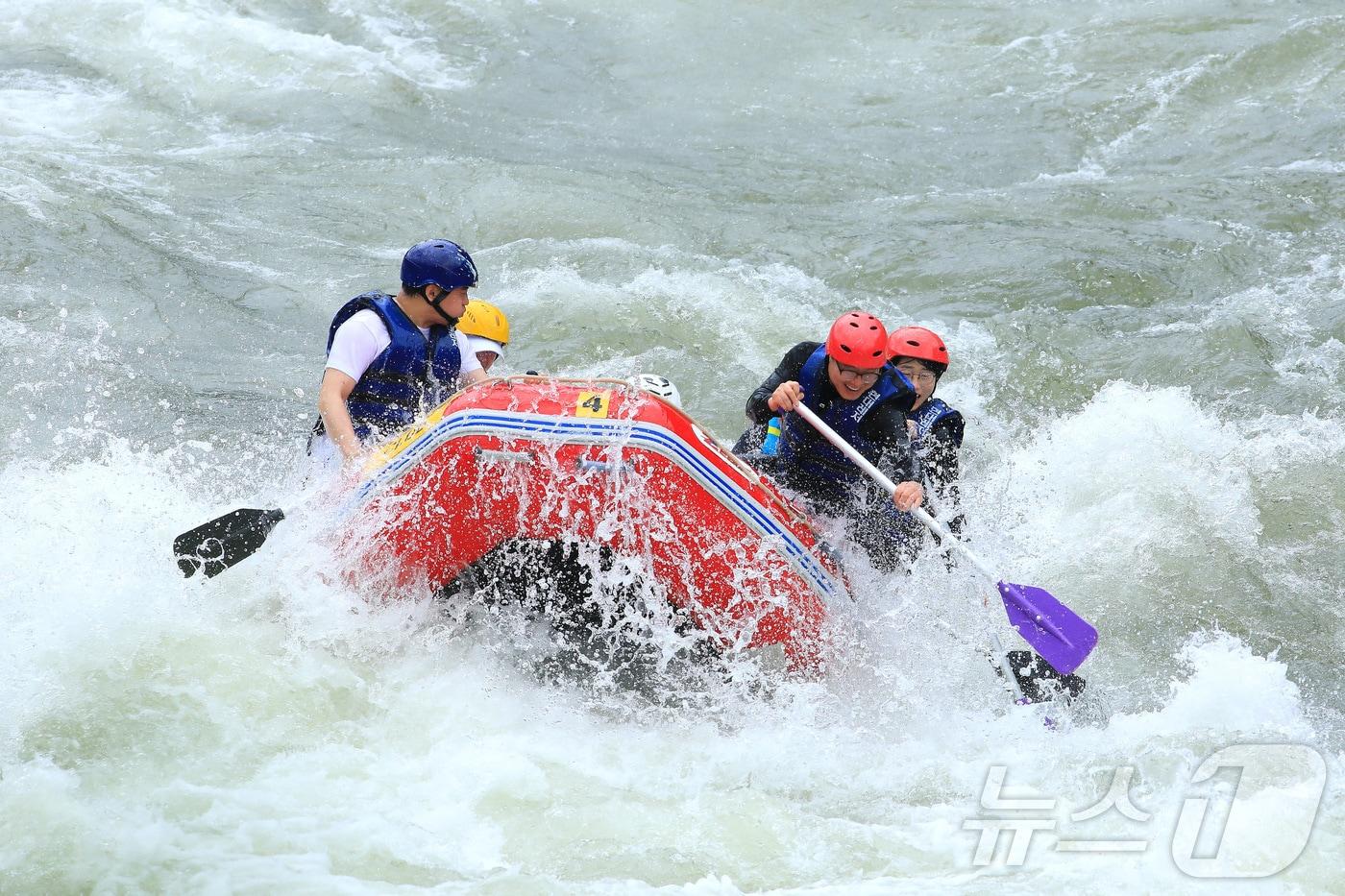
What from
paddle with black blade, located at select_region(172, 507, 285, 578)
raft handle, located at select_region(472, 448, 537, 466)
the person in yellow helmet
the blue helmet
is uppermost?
the blue helmet

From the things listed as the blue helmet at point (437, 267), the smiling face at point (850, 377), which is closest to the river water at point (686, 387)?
the smiling face at point (850, 377)

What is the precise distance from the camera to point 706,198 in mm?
11148

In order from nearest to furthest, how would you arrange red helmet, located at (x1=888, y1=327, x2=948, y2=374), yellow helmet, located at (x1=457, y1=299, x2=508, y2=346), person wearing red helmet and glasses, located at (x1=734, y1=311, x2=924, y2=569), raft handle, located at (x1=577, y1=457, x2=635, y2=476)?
1. raft handle, located at (x1=577, y1=457, x2=635, y2=476)
2. person wearing red helmet and glasses, located at (x1=734, y1=311, x2=924, y2=569)
3. red helmet, located at (x1=888, y1=327, x2=948, y2=374)
4. yellow helmet, located at (x1=457, y1=299, x2=508, y2=346)

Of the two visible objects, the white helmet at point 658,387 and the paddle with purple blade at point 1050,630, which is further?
the paddle with purple blade at point 1050,630

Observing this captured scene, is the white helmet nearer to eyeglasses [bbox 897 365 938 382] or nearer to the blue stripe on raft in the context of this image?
the blue stripe on raft

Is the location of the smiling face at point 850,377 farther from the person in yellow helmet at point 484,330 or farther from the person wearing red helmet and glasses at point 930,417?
the person in yellow helmet at point 484,330

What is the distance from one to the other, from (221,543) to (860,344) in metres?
2.43

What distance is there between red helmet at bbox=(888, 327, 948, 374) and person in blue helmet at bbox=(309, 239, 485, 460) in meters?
1.76

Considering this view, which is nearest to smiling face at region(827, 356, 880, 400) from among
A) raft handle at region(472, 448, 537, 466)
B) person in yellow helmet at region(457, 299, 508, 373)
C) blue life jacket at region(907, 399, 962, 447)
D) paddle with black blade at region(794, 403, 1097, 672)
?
paddle with black blade at region(794, 403, 1097, 672)

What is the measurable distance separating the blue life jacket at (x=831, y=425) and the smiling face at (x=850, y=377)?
0.28 ft

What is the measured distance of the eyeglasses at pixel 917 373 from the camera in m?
5.88

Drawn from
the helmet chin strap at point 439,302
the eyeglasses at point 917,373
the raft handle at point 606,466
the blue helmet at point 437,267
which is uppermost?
the blue helmet at point 437,267

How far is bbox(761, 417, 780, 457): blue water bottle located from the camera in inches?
232

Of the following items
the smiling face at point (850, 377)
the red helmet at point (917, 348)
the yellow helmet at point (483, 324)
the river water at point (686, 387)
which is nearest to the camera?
the river water at point (686, 387)
